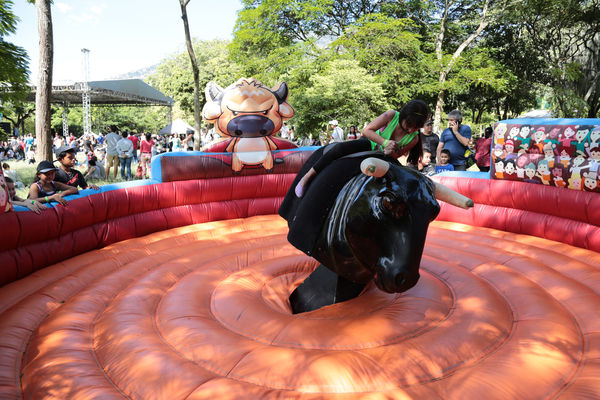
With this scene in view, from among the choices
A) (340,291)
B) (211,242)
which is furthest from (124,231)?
(340,291)

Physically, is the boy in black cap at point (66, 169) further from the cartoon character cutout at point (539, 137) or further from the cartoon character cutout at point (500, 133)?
the cartoon character cutout at point (539, 137)

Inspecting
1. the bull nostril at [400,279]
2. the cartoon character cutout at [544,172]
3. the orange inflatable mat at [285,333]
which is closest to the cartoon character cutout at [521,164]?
the cartoon character cutout at [544,172]

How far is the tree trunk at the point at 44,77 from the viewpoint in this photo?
6.06 metres

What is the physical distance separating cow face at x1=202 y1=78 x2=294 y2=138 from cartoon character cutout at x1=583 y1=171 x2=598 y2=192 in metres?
3.75

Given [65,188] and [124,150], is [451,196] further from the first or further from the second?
[124,150]

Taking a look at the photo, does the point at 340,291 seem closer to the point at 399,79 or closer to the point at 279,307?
the point at 279,307

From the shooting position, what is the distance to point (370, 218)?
2.11 meters

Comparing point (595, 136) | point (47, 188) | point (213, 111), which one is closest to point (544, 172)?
point (595, 136)

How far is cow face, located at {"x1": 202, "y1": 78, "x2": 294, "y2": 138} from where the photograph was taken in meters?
5.42

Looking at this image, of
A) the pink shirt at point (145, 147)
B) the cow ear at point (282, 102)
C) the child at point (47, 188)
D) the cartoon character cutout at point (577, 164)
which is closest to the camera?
the child at point (47, 188)

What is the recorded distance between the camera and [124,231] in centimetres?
438

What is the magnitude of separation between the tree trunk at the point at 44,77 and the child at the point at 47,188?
108 inches

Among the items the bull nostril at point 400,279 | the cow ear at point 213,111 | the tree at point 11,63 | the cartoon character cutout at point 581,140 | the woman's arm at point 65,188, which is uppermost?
the tree at point 11,63

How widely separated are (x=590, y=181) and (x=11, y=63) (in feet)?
29.1
